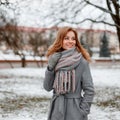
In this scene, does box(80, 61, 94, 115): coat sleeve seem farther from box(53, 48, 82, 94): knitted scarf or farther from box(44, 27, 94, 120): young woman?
box(53, 48, 82, 94): knitted scarf

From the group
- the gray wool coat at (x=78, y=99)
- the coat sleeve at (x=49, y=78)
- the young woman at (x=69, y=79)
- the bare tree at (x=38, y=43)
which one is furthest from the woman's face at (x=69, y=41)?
the bare tree at (x=38, y=43)

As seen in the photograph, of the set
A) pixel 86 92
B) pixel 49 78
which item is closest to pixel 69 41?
pixel 49 78

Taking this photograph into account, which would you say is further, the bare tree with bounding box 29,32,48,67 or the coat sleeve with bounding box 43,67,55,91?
the bare tree with bounding box 29,32,48,67

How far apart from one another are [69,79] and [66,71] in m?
0.09

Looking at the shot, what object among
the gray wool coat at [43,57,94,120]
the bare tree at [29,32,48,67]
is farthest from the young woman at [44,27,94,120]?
the bare tree at [29,32,48,67]

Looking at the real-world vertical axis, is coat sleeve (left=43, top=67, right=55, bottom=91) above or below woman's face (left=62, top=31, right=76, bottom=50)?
below

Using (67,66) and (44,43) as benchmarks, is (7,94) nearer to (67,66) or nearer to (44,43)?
(67,66)

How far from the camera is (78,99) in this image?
170 inches

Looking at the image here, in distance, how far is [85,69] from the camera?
4316 millimetres

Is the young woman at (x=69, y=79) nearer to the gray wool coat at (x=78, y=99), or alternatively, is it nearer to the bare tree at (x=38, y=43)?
the gray wool coat at (x=78, y=99)

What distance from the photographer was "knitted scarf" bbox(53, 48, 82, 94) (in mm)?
4273

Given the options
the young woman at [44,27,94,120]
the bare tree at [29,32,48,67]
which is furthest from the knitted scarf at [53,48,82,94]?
the bare tree at [29,32,48,67]

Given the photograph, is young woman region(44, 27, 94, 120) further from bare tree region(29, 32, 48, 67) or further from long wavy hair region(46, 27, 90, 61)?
bare tree region(29, 32, 48, 67)

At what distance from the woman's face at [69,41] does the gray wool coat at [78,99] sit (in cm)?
19
